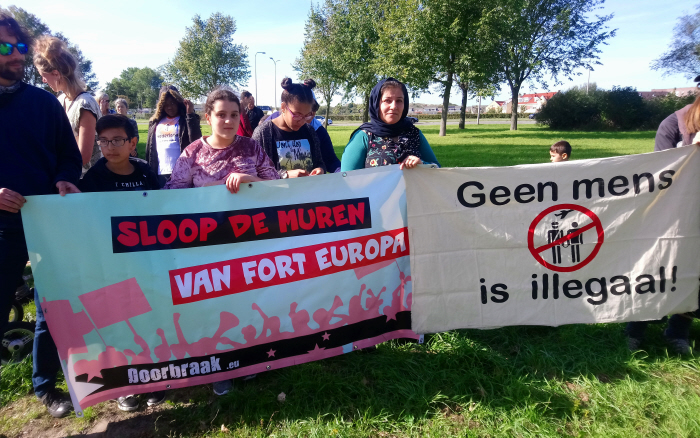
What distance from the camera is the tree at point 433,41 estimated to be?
77.9 ft

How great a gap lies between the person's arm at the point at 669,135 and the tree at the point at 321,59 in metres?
29.3

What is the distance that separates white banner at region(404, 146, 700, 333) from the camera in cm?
285

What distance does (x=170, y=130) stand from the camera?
14.3 ft

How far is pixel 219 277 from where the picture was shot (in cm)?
251

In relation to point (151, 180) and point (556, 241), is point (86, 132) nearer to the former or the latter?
point (151, 180)

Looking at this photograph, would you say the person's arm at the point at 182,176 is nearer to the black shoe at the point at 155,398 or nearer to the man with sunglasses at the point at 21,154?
the man with sunglasses at the point at 21,154

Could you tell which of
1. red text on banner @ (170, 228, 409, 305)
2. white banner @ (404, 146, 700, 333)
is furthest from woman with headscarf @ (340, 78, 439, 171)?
red text on banner @ (170, 228, 409, 305)

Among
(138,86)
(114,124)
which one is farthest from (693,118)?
(138,86)

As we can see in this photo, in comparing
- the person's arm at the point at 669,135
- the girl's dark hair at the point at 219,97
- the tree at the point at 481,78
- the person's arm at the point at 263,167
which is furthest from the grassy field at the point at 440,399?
the tree at the point at 481,78

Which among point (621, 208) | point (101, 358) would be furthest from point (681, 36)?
point (101, 358)

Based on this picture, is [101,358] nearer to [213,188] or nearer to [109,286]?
[109,286]

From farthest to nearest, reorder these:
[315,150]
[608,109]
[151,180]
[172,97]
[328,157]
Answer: [608,109]
[172,97]
[328,157]
[315,150]
[151,180]

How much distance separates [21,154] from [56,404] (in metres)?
1.43

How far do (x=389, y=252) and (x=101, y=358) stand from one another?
1.78 metres
